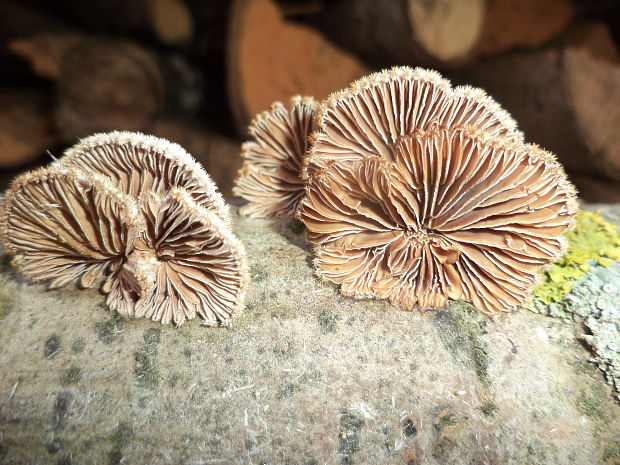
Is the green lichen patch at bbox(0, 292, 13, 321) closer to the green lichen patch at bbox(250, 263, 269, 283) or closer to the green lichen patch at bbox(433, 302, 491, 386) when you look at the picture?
the green lichen patch at bbox(250, 263, 269, 283)

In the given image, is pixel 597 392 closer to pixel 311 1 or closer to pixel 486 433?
pixel 486 433

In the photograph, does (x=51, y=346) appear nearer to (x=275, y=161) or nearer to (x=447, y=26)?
(x=275, y=161)

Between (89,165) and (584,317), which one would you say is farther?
(584,317)

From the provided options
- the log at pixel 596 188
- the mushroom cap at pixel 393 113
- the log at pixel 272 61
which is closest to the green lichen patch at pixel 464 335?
the mushroom cap at pixel 393 113

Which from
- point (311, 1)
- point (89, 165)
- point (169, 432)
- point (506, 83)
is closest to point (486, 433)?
point (169, 432)

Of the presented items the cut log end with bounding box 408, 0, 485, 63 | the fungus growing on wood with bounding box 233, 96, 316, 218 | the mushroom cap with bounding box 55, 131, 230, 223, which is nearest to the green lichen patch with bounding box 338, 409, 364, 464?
the mushroom cap with bounding box 55, 131, 230, 223
